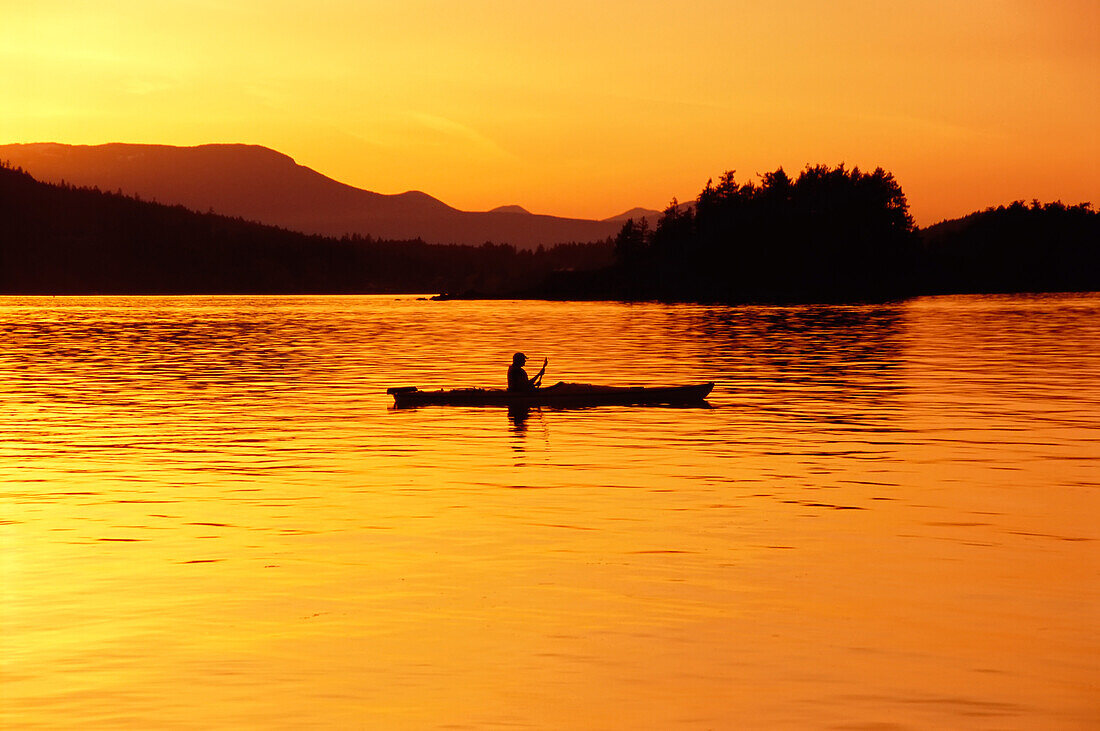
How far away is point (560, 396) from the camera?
40.3m

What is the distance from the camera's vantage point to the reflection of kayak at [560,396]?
40.2 meters

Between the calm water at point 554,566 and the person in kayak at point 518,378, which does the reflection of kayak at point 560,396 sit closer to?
the person in kayak at point 518,378

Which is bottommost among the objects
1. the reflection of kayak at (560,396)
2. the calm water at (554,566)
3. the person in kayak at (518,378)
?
the calm water at (554,566)

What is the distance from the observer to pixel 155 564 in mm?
18859

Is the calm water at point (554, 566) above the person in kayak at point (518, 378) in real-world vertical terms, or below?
below

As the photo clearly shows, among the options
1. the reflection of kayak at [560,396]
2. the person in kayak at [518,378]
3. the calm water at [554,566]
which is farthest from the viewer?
the reflection of kayak at [560,396]

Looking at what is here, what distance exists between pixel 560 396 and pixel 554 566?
21.9 meters

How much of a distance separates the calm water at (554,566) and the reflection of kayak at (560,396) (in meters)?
0.59

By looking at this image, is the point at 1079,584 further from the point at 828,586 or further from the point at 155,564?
the point at 155,564

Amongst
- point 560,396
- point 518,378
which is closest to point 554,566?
point 518,378

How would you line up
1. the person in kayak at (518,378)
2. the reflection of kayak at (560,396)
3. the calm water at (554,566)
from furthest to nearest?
1. the reflection of kayak at (560,396)
2. the person in kayak at (518,378)
3. the calm water at (554,566)

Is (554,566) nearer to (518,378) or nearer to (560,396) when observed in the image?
(518,378)

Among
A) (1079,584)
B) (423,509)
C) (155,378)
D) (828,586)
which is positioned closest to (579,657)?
(828,586)

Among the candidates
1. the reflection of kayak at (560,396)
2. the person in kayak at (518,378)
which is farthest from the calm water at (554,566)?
the person in kayak at (518,378)
